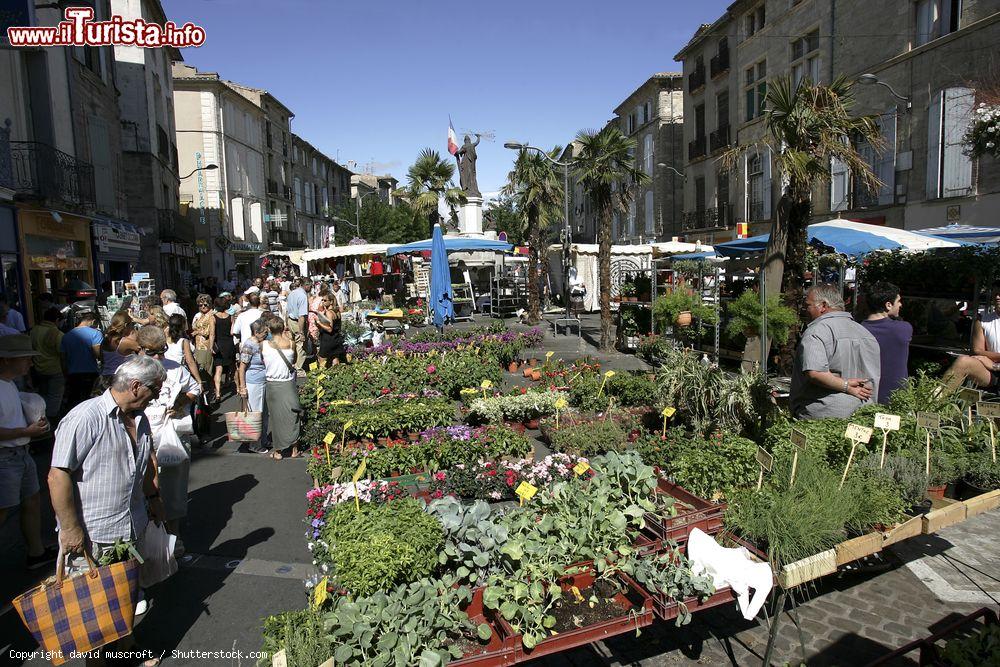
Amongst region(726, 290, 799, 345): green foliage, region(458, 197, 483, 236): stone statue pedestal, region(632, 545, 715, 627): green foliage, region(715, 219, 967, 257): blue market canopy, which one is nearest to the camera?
region(632, 545, 715, 627): green foliage

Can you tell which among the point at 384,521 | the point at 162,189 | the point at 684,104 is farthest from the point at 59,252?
the point at 684,104

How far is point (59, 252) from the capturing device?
13.3 meters

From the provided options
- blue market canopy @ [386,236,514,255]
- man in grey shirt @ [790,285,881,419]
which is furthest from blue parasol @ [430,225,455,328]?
man in grey shirt @ [790,285,881,419]

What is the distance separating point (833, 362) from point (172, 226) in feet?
76.4

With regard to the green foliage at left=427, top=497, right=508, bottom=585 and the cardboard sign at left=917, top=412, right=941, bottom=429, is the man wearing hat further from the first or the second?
the cardboard sign at left=917, top=412, right=941, bottom=429

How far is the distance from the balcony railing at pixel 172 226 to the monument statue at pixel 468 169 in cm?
1084

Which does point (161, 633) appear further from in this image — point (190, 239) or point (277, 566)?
point (190, 239)

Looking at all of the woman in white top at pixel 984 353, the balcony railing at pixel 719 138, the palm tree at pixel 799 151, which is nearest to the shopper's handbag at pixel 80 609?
the woman in white top at pixel 984 353

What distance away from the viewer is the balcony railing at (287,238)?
4362 cm

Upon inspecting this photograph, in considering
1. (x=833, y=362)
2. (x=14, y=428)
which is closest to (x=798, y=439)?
(x=833, y=362)

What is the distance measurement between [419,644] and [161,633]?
2154 millimetres

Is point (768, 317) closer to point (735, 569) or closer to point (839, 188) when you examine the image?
point (735, 569)

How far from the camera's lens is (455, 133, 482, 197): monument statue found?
23.5m

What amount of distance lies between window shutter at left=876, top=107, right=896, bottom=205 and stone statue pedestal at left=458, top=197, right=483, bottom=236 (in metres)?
13.6
